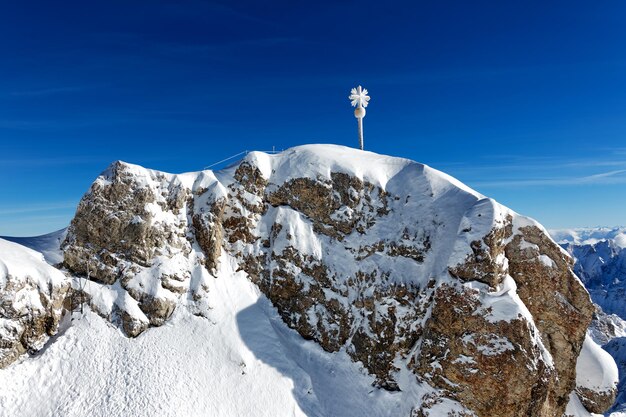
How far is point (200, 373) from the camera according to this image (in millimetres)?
28375

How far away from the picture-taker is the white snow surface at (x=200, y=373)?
998 inches

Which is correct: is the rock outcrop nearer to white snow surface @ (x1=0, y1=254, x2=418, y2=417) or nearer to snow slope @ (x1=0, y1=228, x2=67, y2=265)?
white snow surface @ (x1=0, y1=254, x2=418, y2=417)

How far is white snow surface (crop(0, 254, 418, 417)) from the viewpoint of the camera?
25.3m

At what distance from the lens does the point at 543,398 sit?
26.5 m

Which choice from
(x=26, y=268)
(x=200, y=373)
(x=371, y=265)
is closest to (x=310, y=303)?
(x=371, y=265)

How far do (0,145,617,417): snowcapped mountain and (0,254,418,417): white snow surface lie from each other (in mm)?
105

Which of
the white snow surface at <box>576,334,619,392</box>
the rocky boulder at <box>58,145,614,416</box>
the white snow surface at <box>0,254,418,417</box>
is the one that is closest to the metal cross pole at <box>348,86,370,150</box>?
the rocky boulder at <box>58,145,614,416</box>

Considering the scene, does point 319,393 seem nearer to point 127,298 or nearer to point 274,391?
point 274,391

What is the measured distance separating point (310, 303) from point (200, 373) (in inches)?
398

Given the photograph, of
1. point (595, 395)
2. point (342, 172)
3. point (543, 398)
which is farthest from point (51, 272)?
point (595, 395)

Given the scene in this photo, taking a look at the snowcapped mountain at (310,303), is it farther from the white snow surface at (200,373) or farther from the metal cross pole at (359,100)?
the metal cross pole at (359,100)

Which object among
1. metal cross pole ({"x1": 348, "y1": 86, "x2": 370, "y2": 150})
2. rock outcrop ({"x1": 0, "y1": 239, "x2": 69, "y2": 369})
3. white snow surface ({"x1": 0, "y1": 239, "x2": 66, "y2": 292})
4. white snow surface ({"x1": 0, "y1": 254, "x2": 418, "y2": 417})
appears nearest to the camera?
white snow surface ({"x1": 0, "y1": 254, "x2": 418, "y2": 417})

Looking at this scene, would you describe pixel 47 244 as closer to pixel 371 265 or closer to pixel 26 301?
pixel 26 301

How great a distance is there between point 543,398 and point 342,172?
23.1m
